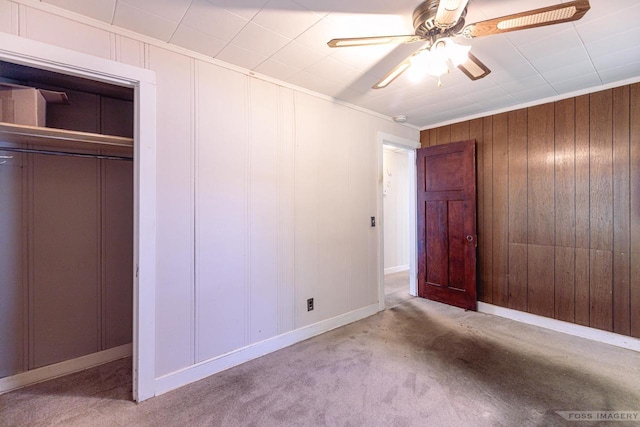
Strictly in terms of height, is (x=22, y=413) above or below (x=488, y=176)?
below

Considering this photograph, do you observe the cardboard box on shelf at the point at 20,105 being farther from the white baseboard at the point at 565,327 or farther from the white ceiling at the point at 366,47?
the white baseboard at the point at 565,327

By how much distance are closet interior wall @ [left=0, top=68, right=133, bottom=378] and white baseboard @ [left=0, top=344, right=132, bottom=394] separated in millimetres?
40

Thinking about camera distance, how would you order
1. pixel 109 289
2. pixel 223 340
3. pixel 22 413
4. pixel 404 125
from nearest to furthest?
pixel 22 413, pixel 223 340, pixel 109 289, pixel 404 125

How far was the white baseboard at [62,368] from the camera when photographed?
1.96 metres

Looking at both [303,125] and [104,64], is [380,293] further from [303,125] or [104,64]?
[104,64]

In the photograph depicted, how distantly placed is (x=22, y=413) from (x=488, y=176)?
4581 mm

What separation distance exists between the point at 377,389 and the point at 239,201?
1.75 metres

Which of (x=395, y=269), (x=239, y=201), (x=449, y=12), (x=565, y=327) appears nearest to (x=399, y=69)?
(x=449, y=12)

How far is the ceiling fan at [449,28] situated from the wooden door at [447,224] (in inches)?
78.0

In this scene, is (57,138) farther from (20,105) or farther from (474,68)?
(474,68)

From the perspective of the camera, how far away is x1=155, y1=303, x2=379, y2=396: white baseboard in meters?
2.00

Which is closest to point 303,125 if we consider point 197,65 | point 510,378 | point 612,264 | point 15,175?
point 197,65

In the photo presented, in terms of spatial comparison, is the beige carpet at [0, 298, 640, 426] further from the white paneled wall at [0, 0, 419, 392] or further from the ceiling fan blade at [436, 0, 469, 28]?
the ceiling fan blade at [436, 0, 469, 28]

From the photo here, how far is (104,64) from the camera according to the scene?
1.74 meters
